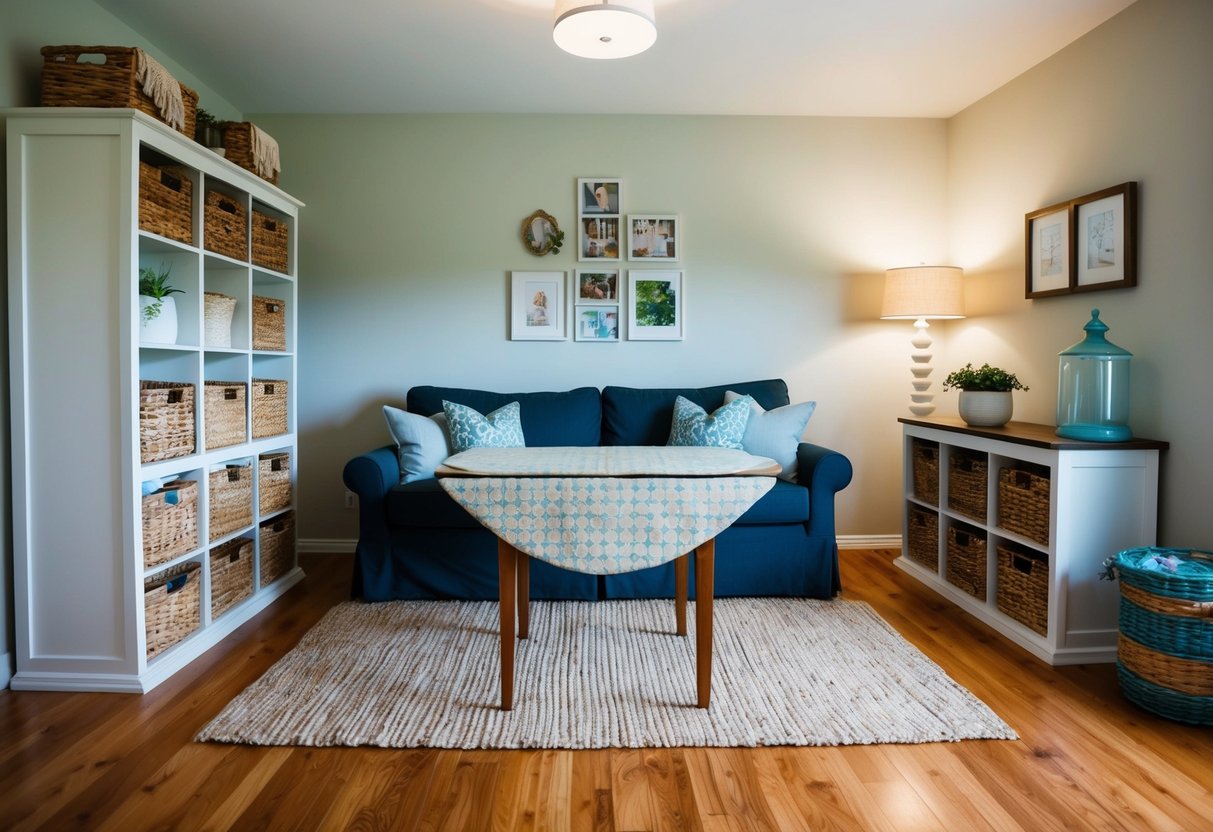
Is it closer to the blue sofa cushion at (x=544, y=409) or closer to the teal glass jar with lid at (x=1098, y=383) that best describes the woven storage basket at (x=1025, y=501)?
the teal glass jar with lid at (x=1098, y=383)

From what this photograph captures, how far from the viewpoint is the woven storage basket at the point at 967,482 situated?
111 inches

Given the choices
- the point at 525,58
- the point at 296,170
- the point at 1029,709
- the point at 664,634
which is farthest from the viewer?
the point at 296,170

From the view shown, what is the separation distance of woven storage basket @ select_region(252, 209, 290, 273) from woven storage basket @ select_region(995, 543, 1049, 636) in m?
3.20

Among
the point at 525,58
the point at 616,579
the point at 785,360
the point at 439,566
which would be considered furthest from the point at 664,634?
the point at 525,58

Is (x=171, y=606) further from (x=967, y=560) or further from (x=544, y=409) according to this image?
(x=967, y=560)

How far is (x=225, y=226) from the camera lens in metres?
2.68

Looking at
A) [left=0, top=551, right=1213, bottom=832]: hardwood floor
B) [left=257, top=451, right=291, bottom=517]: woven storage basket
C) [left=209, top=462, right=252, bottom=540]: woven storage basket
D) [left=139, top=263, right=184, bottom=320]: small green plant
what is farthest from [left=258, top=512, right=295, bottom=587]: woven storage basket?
[left=139, top=263, right=184, bottom=320]: small green plant

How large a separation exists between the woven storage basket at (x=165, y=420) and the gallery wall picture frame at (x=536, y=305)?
5.53 feet

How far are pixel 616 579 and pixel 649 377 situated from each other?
1259 mm

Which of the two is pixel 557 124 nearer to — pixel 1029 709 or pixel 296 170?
pixel 296 170

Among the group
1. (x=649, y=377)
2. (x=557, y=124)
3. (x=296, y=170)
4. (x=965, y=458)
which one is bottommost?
(x=965, y=458)

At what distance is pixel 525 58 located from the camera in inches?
119

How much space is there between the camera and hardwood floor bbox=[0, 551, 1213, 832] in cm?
153

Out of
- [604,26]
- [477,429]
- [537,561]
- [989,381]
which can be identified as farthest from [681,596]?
A: [604,26]
